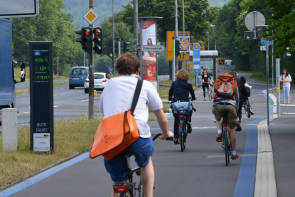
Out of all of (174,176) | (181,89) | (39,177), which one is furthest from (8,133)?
(174,176)

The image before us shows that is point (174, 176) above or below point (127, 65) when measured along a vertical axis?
below

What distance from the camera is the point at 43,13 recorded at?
120m

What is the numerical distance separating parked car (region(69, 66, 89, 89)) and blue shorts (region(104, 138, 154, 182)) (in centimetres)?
5133

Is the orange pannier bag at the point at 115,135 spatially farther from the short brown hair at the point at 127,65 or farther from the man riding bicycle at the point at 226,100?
the man riding bicycle at the point at 226,100

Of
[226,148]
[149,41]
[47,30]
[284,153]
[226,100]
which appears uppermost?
[47,30]

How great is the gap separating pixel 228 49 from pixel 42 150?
10556cm

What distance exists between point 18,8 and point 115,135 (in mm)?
2271

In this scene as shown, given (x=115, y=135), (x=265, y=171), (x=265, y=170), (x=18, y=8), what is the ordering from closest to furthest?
(x=115, y=135) → (x=18, y=8) → (x=265, y=171) → (x=265, y=170)

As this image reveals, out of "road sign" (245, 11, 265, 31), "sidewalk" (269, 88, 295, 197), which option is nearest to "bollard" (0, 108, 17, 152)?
"sidewalk" (269, 88, 295, 197)

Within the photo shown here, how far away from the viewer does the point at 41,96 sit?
13.7m

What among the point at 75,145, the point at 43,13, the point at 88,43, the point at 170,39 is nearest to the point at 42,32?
the point at 43,13

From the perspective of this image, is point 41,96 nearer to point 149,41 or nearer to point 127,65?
point 127,65

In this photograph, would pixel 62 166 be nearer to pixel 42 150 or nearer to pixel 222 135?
pixel 42 150

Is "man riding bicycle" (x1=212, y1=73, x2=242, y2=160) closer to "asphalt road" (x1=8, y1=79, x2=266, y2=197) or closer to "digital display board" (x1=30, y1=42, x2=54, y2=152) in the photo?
"asphalt road" (x1=8, y1=79, x2=266, y2=197)
